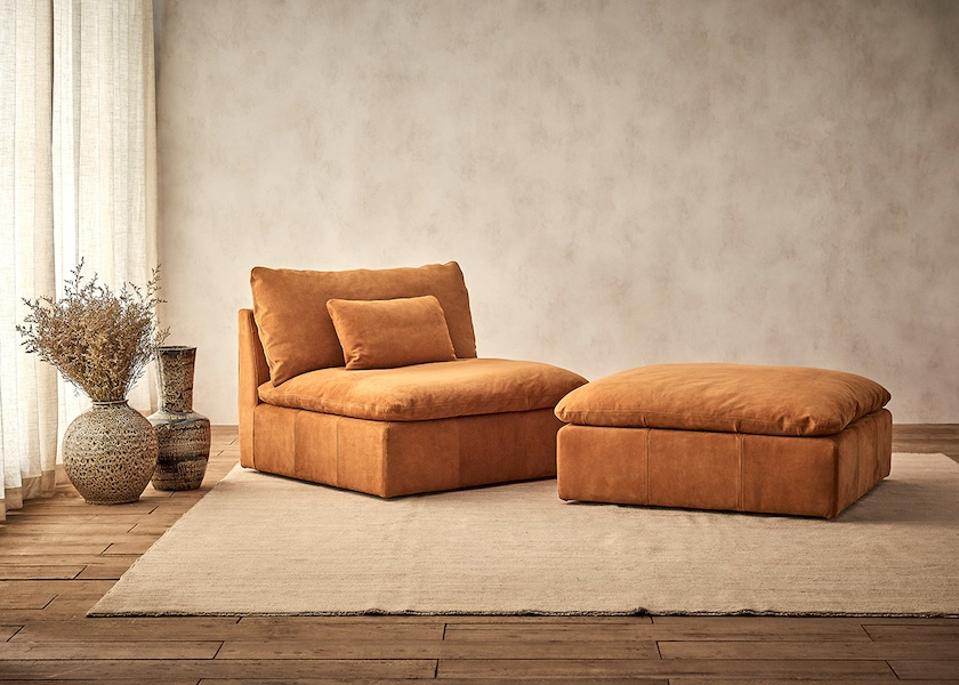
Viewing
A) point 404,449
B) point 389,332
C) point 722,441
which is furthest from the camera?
point 389,332

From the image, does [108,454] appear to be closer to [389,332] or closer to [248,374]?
[248,374]

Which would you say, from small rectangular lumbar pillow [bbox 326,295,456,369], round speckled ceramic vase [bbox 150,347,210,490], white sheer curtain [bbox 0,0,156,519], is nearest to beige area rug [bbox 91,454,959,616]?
round speckled ceramic vase [bbox 150,347,210,490]

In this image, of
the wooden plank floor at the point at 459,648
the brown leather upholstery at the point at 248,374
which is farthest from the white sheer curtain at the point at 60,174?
the wooden plank floor at the point at 459,648

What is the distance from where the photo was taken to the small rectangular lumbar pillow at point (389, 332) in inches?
195

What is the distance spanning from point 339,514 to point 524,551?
32.8 inches

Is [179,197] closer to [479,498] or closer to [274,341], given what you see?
[274,341]

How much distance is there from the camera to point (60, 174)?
527 centimetres

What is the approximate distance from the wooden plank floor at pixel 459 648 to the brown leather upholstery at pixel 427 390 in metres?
1.45

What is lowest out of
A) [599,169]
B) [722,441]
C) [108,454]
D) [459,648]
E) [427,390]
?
[459,648]

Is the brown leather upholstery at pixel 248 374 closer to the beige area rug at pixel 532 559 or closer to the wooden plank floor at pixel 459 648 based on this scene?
the beige area rug at pixel 532 559

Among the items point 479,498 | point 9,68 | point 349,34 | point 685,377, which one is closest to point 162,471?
point 479,498

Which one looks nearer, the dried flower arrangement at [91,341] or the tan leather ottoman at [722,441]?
the tan leather ottoman at [722,441]

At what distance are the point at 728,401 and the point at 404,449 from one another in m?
1.17

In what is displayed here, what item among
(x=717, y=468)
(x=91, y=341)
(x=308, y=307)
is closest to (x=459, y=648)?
(x=717, y=468)
